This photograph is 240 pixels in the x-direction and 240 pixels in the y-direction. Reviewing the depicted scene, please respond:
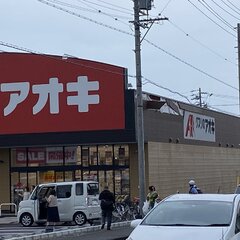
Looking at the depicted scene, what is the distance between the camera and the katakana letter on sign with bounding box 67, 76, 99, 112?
3900 cm

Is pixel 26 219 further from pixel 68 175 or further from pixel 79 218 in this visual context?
pixel 68 175

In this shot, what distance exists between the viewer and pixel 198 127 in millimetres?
49938

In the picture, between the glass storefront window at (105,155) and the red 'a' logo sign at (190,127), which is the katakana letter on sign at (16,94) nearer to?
the glass storefront window at (105,155)

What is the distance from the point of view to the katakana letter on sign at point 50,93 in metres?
39.5

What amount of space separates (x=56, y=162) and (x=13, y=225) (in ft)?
29.1

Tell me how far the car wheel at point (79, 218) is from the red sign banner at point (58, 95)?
8.47 m

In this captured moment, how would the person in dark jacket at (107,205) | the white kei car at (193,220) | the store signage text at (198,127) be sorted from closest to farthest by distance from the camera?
the white kei car at (193,220) → the person in dark jacket at (107,205) → the store signage text at (198,127)

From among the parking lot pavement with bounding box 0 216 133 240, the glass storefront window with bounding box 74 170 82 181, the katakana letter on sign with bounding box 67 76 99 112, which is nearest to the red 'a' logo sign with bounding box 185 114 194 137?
the glass storefront window with bounding box 74 170 82 181

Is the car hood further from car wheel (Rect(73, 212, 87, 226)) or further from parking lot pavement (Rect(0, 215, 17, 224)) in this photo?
parking lot pavement (Rect(0, 215, 17, 224))

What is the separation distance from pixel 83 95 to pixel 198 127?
43.2ft

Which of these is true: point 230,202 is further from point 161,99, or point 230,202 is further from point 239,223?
point 161,99

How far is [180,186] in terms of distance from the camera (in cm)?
4516

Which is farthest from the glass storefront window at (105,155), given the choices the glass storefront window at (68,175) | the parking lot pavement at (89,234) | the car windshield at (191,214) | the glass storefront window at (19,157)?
the car windshield at (191,214)

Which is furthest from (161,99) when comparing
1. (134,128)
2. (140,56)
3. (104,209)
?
(104,209)
